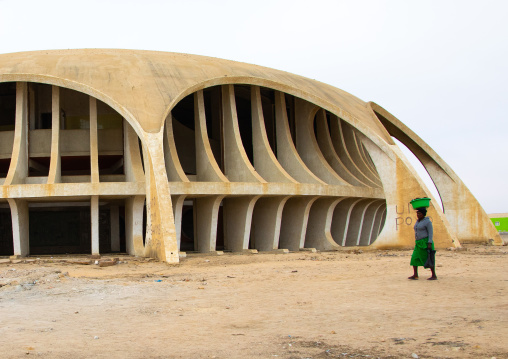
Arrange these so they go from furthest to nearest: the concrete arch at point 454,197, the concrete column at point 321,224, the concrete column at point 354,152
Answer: the concrete column at point 354,152 → the concrete arch at point 454,197 → the concrete column at point 321,224

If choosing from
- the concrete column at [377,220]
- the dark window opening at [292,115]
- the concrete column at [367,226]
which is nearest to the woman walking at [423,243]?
the dark window opening at [292,115]

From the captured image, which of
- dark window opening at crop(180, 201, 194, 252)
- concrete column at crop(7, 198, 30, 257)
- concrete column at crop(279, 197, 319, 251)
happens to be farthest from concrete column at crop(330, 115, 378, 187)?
concrete column at crop(7, 198, 30, 257)

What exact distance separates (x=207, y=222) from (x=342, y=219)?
6.06 metres

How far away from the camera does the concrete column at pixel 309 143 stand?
2238 centimetres

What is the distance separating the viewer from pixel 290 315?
22.6ft

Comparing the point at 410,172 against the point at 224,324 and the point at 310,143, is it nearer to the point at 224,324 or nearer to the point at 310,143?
the point at 310,143

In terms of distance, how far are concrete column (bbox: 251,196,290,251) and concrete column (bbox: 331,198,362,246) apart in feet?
11.0

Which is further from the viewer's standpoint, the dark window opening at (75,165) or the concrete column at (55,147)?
the dark window opening at (75,165)

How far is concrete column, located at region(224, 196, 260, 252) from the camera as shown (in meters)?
19.8

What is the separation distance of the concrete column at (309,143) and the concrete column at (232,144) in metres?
3.42

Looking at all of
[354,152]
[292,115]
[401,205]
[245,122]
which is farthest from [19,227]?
[354,152]

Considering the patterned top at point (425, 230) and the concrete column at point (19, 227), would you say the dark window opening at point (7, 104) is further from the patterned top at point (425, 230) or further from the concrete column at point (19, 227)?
the patterned top at point (425, 230)

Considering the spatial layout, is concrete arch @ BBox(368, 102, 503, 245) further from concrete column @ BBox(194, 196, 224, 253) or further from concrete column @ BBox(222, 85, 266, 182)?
concrete column @ BBox(194, 196, 224, 253)

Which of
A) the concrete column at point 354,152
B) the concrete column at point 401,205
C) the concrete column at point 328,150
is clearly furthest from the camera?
the concrete column at point 354,152
